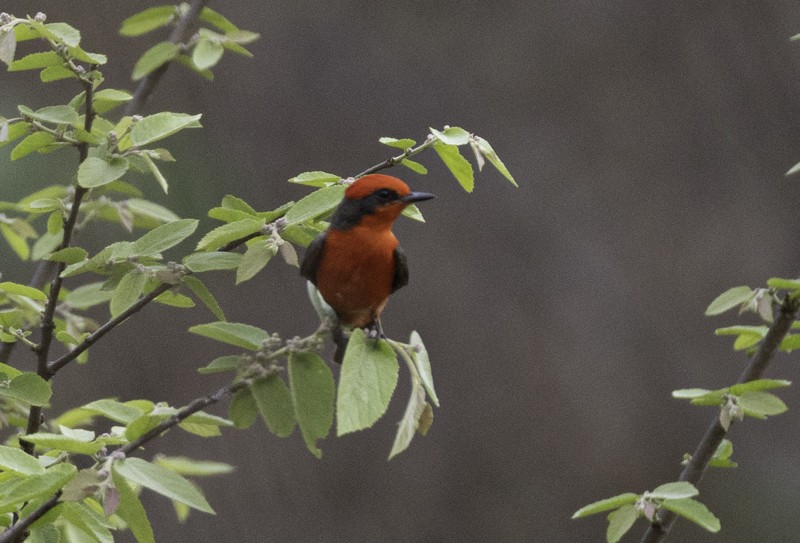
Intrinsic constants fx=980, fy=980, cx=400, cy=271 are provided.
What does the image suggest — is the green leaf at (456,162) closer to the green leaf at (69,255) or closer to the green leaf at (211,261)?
the green leaf at (211,261)

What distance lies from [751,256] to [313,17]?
215 centimetres

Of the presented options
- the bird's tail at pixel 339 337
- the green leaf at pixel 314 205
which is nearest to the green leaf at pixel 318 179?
the green leaf at pixel 314 205

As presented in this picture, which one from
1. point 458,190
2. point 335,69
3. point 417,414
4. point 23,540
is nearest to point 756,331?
point 417,414

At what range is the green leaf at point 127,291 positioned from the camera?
1070mm

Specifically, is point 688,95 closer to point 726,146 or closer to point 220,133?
point 726,146

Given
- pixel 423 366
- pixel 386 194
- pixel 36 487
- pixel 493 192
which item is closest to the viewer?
pixel 36 487

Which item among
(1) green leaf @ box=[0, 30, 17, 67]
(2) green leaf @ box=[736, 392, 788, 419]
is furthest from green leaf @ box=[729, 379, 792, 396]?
(1) green leaf @ box=[0, 30, 17, 67]

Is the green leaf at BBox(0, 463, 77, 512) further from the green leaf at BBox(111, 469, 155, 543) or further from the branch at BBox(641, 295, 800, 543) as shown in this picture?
the branch at BBox(641, 295, 800, 543)

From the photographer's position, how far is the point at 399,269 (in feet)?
4.61

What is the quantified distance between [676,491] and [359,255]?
1.76 feet

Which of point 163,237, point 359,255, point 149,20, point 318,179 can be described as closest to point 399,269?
point 359,255

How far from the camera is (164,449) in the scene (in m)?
4.10

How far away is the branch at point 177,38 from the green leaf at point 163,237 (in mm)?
479

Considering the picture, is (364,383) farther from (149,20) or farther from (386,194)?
(149,20)
